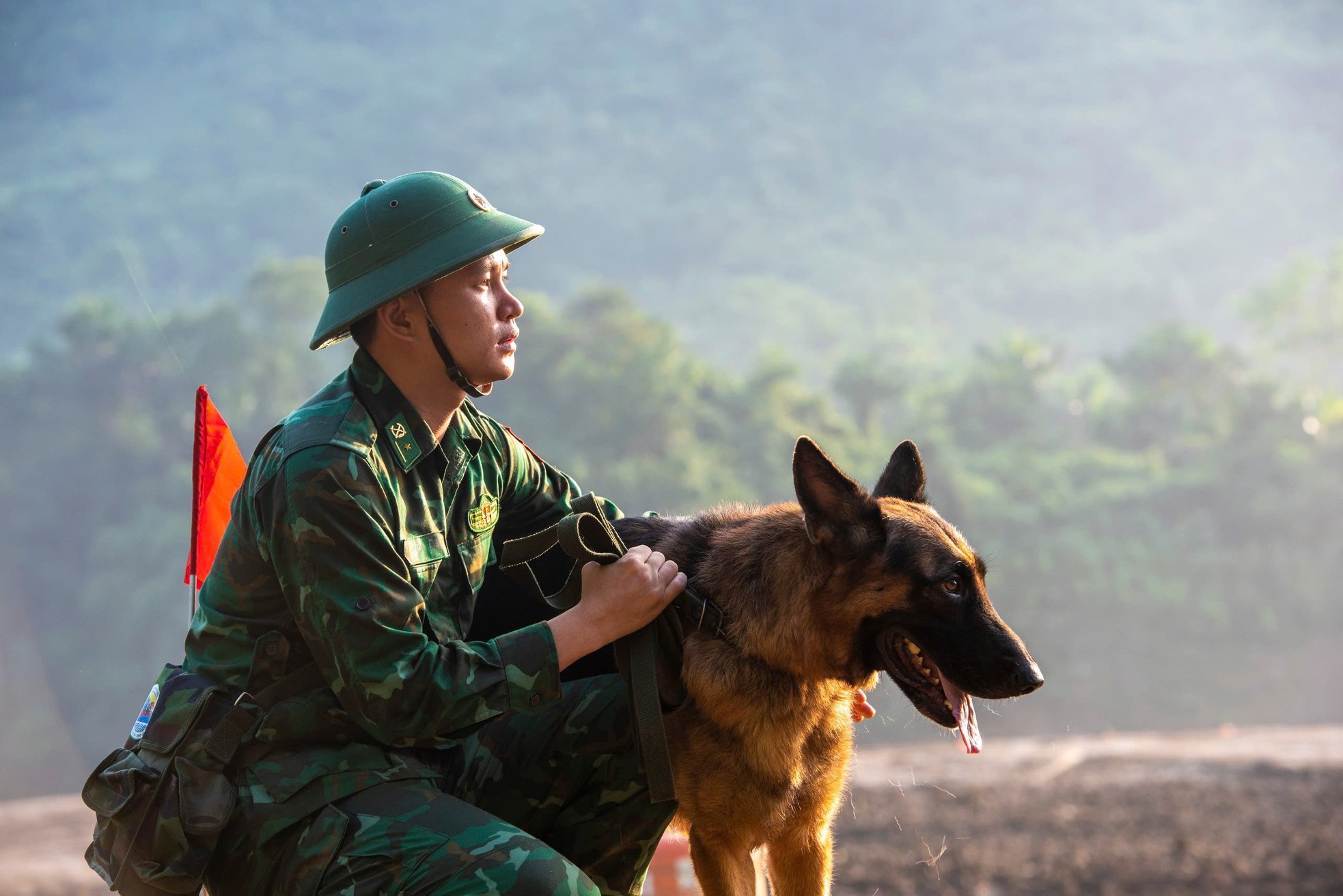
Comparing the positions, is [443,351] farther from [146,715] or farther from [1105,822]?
[1105,822]

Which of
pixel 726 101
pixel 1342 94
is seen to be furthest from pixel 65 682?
pixel 1342 94

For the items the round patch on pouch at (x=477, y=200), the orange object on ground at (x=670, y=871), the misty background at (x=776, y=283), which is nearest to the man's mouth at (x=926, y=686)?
the misty background at (x=776, y=283)

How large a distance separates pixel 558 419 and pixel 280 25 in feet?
191

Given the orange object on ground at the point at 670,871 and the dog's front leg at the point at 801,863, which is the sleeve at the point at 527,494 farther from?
the orange object on ground at the point at 670,871

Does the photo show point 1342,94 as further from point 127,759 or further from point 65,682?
point 127,759

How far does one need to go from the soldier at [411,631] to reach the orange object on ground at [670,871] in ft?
7.70

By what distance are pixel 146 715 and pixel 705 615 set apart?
4.56 feet

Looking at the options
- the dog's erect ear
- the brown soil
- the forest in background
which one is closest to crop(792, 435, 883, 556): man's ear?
the dog's erect ear

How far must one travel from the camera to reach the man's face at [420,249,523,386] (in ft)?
9.70

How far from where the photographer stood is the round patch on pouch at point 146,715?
273 centimetres

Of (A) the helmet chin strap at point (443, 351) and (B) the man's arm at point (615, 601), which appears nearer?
(B) the man's arm at point (615, 601)

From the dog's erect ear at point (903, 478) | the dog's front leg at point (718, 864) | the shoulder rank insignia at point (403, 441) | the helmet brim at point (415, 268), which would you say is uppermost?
the helmet brim at point (415, 268)

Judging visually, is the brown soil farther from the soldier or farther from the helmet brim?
the helmet brim

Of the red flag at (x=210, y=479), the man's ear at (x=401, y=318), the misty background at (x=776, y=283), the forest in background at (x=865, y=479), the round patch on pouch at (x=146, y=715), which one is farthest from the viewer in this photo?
the misty background at (x=776, y=283)
